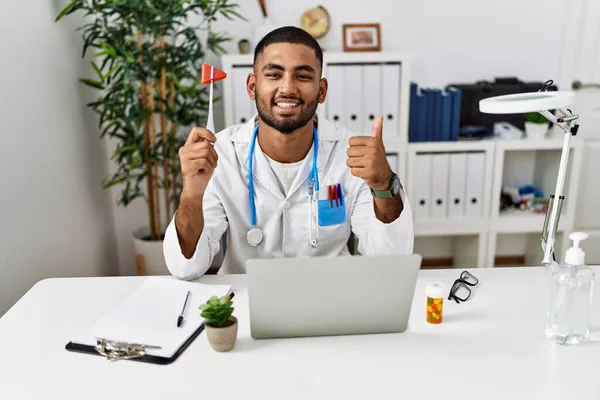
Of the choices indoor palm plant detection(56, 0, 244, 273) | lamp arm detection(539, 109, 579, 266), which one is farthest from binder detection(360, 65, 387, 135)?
lamp arm detection(539, 109, 579, 266)

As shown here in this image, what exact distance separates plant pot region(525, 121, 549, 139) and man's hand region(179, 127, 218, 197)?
2.09 meters

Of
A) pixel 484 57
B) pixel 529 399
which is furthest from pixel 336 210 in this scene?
pixel 484 57

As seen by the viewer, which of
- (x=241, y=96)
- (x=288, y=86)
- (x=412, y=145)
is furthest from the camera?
(x=412, y=145)

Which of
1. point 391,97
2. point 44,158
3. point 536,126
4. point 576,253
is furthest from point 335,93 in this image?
point 576,253

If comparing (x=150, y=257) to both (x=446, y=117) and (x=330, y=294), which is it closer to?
(x=446, y=117)

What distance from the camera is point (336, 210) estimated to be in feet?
5.63

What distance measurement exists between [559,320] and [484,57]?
226 centimetres

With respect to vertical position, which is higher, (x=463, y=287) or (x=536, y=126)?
(x=536, y=126)

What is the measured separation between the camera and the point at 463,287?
1412mm

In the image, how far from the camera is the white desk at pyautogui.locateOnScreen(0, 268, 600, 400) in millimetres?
992

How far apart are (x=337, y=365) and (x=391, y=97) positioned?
196 centimetres

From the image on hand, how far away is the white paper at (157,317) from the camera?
3.76 ft

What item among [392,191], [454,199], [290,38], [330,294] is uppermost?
[290,38]

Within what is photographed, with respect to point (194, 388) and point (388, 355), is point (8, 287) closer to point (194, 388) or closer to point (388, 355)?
point (194, 388)
